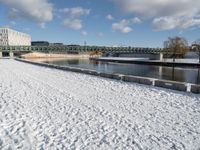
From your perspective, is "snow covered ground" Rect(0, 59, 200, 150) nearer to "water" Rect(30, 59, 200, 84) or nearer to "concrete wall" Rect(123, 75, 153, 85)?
"concrete wall" Rect(123, 75, 153, 85)

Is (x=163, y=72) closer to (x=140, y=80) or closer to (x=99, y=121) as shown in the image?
(x=140, y=80)

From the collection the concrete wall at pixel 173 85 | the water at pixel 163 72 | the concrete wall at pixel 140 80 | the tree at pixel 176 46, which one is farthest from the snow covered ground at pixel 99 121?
the tree at pixel 176 46

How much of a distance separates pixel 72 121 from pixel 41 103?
137 inches

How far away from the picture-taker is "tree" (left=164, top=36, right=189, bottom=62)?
71188 mm

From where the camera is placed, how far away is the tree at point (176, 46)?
7119cm

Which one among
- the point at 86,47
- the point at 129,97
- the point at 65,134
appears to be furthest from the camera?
the point at 86,47

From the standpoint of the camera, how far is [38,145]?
246 inches

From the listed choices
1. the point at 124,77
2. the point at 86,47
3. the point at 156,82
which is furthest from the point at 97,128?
the point at 86,47

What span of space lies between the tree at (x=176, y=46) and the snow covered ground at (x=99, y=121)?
63.0m

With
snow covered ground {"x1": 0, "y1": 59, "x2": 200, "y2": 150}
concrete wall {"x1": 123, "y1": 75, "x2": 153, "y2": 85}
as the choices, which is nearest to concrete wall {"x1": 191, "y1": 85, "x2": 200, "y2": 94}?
snow covered ground {"x1": 0, "y1": 59, "x2": 200, "y2": 150}

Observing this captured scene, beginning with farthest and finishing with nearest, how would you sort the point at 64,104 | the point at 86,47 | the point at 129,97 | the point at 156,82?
the point at 86,47 < the point at 156,82 < the point at 129,97 < the point at 64,104

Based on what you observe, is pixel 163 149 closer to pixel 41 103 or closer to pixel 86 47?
pixel 41 103

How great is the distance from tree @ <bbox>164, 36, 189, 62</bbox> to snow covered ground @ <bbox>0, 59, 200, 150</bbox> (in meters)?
63.0

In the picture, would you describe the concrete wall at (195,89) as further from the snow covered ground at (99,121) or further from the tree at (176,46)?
the tree at (176,46)
